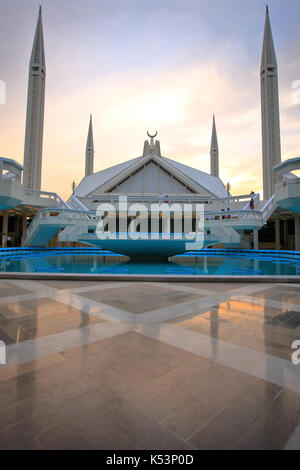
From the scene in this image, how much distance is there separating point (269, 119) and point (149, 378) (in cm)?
4609

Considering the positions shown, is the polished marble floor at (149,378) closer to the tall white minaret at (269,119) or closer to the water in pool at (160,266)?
the water in pool at (160,266)

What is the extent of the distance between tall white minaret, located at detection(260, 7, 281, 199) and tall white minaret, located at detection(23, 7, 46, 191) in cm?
3684

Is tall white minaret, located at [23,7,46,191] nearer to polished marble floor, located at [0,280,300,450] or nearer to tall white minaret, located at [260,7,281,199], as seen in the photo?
tall white minaret, located at [260,7,281,199]

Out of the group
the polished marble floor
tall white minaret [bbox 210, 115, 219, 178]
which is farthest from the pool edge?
tall white minaret [bbox 210, 115, 219, 178]

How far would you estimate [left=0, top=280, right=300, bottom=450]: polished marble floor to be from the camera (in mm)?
1306

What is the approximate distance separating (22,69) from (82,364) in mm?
56165

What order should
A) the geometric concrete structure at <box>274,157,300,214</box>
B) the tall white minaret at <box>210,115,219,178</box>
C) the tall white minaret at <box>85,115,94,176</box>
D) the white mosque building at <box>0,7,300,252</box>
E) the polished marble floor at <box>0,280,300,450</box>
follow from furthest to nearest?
1. the tall white minaret at <box>85,115,94,176</box>
2. the tall white minaret at <box>210,115,219,178</box>
3. the white mosque building at <box>0,7,300,252</box>
4. the geometric concrete structure at <box>274,157,300,214</box>
5. the polished marble floor at <box>0,280,300,450</box>

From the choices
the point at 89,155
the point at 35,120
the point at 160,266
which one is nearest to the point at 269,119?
the point at 35,120

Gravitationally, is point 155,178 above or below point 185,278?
above

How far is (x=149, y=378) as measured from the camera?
1.86 metres

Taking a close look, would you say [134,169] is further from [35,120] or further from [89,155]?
[89,155]
